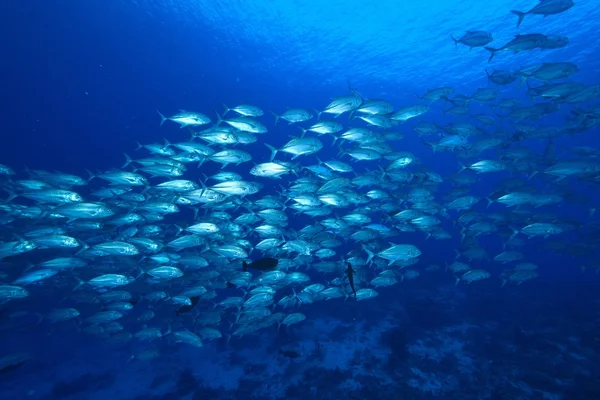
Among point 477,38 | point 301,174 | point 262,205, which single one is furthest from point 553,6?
point 301,174

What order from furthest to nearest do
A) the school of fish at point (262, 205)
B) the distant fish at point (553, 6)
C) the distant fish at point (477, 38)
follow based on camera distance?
the distant fish at point (477, 38) < the school of fish at point (262, 205) < the distant fish at point (553, 6)

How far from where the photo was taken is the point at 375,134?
30.7 feet

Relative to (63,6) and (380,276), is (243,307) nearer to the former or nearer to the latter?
(380,276)

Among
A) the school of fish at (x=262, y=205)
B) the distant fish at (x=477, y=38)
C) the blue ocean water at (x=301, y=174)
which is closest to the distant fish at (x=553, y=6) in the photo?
the school of fish at (x=262, y=205)

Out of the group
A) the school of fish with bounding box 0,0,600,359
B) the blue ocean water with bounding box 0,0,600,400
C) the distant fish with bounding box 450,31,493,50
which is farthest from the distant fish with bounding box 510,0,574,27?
the blue ocean water with bounding box 0,0,600,400

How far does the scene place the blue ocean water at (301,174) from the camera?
1000 centimetres

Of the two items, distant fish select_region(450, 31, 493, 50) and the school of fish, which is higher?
distant fish select_region(450, 31, 493, 50)

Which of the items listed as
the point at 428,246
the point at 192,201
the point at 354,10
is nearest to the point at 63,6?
the point at 354,10

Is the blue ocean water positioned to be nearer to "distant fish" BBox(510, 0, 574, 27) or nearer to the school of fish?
the school of fish

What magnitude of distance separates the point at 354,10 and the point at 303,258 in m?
19.8

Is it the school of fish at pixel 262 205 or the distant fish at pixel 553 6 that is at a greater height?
the distant fish at pixel 553 6

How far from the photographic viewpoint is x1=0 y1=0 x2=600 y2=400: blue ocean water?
394 inches

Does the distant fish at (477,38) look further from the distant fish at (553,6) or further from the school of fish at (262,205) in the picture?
the distant fish at (553,6)

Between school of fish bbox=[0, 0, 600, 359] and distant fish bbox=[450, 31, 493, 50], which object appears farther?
distant fish bbox=[450, 31, 493, 50]
